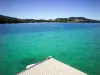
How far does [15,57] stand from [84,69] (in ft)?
12.0

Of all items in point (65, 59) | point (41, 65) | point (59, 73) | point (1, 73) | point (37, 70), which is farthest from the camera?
point (65, 59)

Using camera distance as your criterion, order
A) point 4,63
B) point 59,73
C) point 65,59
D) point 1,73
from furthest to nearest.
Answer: point 65,59 → point 4,63 → point 1,73 → point 59,73

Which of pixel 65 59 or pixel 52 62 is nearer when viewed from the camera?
pixel 52 62

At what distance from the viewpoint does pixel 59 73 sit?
242cm

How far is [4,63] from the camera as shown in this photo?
6.12 meters

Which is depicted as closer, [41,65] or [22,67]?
[41,65]

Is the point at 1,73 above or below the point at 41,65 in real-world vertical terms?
below

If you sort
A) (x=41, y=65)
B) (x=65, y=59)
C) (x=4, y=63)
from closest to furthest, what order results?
(x=41, y=65), (x=4, y=63), (x=65, y=59)

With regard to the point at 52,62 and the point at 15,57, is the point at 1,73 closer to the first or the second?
the point at 15,57

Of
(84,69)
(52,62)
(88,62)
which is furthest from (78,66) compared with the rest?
(52,62)

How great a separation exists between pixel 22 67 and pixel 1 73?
87 centimetres

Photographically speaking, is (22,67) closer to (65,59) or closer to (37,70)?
(65,59)

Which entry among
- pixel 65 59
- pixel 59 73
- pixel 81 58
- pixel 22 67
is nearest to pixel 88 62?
pixel 81 58

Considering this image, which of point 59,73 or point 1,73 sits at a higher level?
point 59,73
